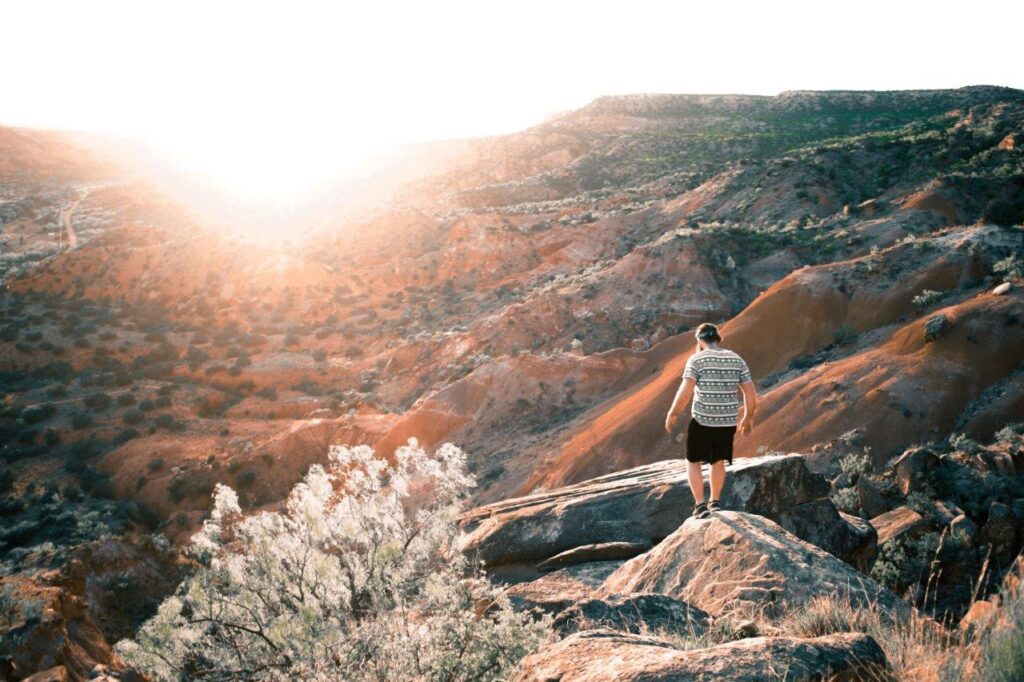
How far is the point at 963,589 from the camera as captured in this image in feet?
27.2

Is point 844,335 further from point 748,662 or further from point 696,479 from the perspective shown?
point 748,662

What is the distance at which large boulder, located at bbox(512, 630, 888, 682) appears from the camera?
3.00 m

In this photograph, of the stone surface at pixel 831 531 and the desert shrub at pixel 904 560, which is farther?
the desert shrub at pixel 904 560

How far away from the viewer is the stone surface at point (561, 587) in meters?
6.77

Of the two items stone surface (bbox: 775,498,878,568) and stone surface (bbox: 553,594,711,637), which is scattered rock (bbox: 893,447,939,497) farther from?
stone surface (bbox: 553,594,711,637)

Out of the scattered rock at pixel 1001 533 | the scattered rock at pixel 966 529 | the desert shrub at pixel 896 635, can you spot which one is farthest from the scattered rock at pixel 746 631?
the scattered rock at pixel 1001 533

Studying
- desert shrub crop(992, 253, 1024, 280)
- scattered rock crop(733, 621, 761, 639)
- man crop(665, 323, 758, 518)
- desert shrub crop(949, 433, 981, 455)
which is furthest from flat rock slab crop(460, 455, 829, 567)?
desert shrub crop(992, 253, 1024, 280)

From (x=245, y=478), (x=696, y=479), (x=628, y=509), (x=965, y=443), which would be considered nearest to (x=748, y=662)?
(x=696, y=479)

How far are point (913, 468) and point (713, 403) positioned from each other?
20.3ft

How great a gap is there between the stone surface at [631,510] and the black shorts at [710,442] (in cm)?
153

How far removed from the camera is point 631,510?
8.64 meters

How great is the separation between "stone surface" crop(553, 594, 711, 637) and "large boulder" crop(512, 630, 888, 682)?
45.0 inches

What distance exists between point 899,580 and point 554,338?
69.1 ft

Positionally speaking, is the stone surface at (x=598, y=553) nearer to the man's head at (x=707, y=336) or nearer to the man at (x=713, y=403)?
the man at (x=713, y=403)
